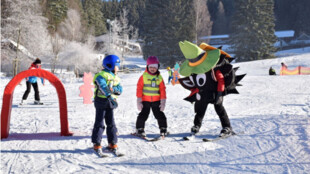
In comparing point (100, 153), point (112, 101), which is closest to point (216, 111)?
point (112, 101)

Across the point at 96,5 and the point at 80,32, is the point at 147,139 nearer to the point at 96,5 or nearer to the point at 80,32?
the point at 80,32

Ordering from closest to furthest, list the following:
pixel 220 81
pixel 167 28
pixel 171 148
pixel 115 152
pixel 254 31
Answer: pixel 115 152 < pixel 171 148 < pixel 220 81 < pixel 254 31 < pixel 167 28

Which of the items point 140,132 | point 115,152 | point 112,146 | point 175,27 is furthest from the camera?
point 175,27

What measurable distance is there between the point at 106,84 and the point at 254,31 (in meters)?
40.3

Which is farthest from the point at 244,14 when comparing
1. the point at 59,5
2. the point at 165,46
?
the point at 59,5

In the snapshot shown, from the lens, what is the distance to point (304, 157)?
391cm

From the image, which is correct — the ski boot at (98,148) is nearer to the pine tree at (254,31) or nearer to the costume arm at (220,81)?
the costume arm at (220,81)

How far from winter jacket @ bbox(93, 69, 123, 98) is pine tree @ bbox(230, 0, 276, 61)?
38286mm

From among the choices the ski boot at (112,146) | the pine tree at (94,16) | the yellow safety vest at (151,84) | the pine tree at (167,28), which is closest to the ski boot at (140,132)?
the yellow safety vest at (151,84)

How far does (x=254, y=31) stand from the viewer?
39.5m

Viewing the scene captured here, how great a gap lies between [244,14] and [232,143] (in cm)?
4057

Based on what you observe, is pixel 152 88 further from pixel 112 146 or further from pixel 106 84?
pixel 112 146

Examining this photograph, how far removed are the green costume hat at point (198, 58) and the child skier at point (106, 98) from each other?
4.92ft

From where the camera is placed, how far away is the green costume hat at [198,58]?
4750 millimetres
